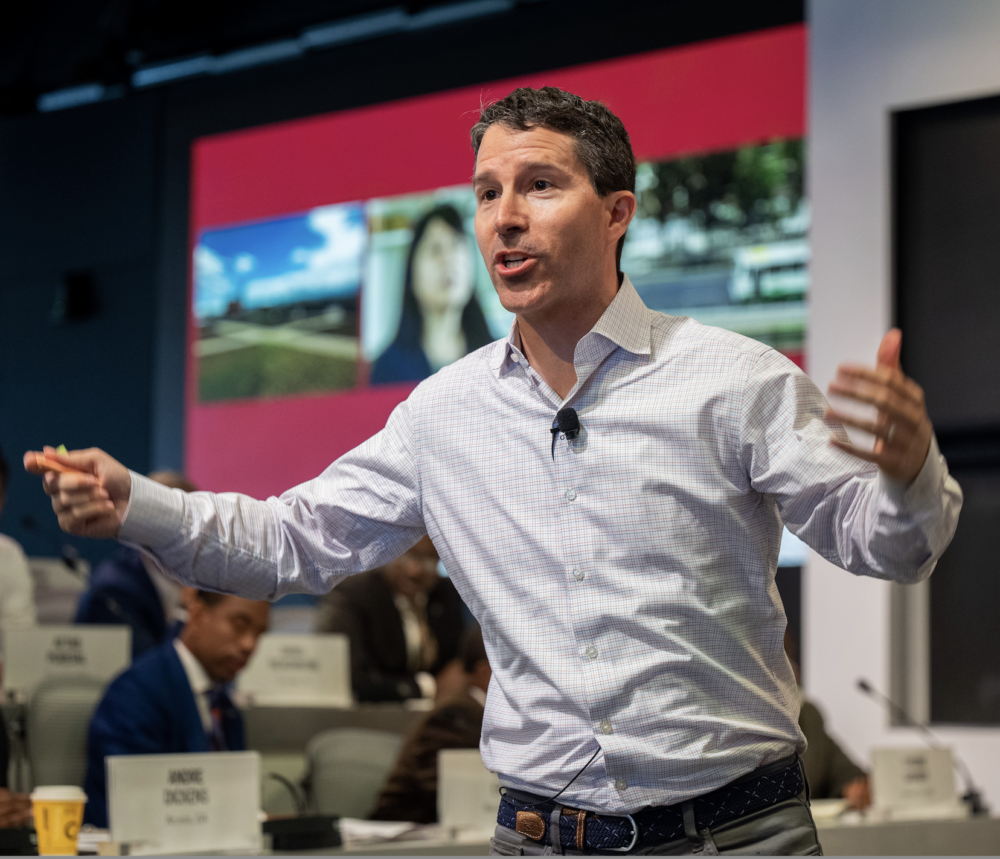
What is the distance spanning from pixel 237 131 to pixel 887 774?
5994 millimetres

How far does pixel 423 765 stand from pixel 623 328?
2260mm

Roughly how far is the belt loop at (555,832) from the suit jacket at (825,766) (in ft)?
9.45

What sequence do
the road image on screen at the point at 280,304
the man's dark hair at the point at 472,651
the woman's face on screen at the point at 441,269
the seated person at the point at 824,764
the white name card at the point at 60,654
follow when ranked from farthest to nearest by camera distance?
the road image on screen at the point at 280,304 → the woman's face on screen at the point at 441,269 → the man's dark hair at the point at 472,651 → the seated person at the point at 824,764 → the white name card at the point at 60,654

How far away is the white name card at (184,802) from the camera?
2.50 metres

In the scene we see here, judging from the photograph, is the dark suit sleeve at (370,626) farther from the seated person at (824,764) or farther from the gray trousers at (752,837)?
the gray trousers at (752,837)

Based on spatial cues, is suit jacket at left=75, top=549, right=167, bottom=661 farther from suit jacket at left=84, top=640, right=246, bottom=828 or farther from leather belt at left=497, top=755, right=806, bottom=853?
leather belt at left=497, top=755, right=806, bottom=853

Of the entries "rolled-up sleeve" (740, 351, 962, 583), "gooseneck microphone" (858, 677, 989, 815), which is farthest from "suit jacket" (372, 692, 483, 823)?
"rolled-up sleeve" (740, 351, 962, 583)

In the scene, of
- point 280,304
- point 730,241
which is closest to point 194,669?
point 730,241

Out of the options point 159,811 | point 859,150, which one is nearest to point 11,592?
point 159,811

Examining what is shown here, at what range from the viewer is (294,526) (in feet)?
4.98

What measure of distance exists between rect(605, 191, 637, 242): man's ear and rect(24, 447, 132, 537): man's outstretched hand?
0.63m

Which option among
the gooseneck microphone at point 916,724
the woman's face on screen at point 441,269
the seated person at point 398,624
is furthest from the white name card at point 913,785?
the woman's face on screen at point 441,269

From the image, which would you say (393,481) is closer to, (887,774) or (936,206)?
(887,774)

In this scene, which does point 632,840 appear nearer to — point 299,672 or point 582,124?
point 582,124
